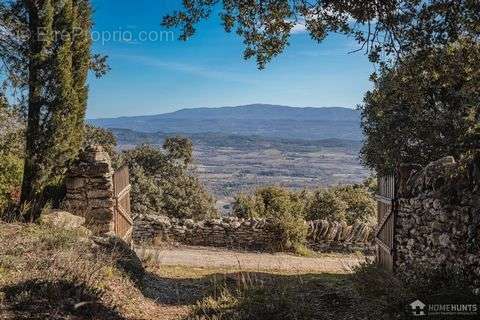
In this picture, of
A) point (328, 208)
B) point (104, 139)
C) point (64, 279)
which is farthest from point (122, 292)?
point (104, 139)

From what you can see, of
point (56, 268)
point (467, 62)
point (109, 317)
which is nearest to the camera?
point (467, 62)

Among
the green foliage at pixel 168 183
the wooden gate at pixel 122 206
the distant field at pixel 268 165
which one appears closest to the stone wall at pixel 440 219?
the wooden gate at pixel 122 206

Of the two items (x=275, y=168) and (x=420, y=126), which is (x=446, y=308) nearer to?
(x=420, y=126)

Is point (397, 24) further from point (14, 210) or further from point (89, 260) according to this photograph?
point (14, 210)

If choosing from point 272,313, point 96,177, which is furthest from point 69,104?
point 272,313

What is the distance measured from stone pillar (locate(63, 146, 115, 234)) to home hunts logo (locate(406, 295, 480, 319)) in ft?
32.1

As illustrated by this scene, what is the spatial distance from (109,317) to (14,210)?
6.73 meters

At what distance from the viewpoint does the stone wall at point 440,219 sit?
658 cm

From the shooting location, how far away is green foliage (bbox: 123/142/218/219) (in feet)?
94.3

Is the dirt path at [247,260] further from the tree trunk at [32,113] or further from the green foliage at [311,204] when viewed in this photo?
the tree trunk at [32,113]

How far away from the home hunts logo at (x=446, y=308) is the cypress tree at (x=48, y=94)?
10092 mm

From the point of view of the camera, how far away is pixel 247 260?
16.1 metres

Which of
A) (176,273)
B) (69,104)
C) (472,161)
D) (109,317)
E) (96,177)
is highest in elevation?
(69,104)

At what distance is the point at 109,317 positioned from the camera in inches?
278
